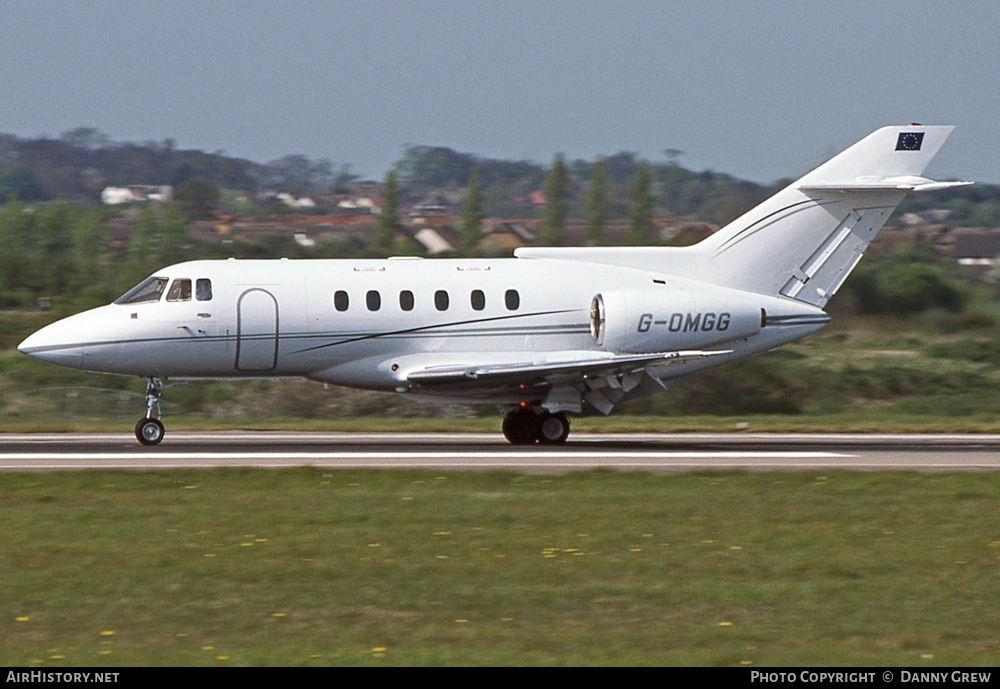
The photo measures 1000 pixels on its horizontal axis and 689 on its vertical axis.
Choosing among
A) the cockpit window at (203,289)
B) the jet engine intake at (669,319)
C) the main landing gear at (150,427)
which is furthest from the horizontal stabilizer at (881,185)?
the main landing gear at (150,427)

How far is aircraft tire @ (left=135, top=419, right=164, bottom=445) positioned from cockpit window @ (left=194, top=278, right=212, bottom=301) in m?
2.41

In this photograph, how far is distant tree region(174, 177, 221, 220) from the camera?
315 feet

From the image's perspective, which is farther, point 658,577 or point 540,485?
point 540,485

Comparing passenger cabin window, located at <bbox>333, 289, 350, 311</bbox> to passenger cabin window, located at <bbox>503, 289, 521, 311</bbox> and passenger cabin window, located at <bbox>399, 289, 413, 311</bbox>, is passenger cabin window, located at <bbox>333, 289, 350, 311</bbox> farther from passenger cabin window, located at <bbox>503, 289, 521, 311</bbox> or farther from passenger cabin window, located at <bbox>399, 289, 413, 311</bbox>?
passenger cabin window, located at <bbox>503, 289, 521, 311</bbox>

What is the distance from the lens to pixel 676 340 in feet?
85.8

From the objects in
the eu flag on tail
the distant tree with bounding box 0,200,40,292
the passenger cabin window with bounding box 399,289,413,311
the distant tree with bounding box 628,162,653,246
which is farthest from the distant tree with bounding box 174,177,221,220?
the eu flag on tail

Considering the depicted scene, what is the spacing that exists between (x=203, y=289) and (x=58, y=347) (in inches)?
109

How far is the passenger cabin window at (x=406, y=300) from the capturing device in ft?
84.4

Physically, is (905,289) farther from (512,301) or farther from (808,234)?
(512,301)

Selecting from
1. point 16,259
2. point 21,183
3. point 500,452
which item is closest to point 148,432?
point 500,452

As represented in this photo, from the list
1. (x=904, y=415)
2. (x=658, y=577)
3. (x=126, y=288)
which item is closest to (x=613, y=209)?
(x=126, y=288)

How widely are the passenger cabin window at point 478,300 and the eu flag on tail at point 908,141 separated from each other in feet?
29.1
